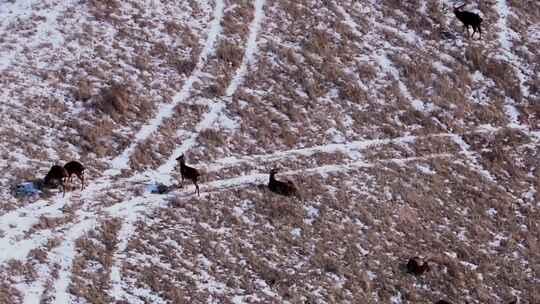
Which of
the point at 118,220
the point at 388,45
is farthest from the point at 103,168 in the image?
the point at 388,45

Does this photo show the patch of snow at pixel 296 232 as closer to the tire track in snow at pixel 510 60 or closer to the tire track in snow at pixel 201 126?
the tire track in snow at pixel 201 126

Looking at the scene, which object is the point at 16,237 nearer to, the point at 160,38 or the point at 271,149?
the point at 271,149

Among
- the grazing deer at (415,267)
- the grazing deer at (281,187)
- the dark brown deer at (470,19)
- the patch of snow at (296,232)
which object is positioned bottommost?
the grazing deer at (415,267)

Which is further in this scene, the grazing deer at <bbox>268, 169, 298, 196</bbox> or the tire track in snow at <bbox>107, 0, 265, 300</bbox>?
the grazing deer at <bbox>268, 169, 298, 196</bbox>

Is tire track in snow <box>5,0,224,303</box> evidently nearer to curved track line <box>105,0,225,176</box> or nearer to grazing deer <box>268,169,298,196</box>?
curved track line <box>105,0,225,176</box>

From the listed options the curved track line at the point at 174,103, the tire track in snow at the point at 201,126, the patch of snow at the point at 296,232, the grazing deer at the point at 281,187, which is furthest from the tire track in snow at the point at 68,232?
the patch of snow at the point at 296,232

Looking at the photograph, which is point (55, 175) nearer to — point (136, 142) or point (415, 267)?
point (136, 142)

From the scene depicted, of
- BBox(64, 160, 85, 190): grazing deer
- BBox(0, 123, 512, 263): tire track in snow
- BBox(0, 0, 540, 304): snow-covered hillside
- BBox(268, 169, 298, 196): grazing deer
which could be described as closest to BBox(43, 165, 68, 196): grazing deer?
BBox(64, 160, 85, 190): grazing deer
